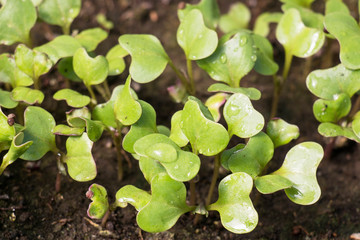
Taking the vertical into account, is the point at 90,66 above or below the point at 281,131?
above

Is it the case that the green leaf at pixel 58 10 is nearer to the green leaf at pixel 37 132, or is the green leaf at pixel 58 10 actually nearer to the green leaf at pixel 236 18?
the green leaf at pixel 37 132

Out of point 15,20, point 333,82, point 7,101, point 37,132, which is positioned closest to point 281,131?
point 333,82

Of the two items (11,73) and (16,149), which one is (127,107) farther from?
(11,73)

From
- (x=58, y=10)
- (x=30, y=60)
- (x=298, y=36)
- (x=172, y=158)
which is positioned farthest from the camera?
(x=58, y=10)

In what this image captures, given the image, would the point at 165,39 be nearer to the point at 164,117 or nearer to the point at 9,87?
the point at 164,117

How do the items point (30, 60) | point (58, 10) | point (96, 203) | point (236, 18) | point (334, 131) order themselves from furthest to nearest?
point (236, 18), point (58, 10), point (30, 60), point (334, 131), point (96, 203)

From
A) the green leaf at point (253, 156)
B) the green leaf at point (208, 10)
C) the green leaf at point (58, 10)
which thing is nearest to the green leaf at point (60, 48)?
the green leaf at point (58, 10)
